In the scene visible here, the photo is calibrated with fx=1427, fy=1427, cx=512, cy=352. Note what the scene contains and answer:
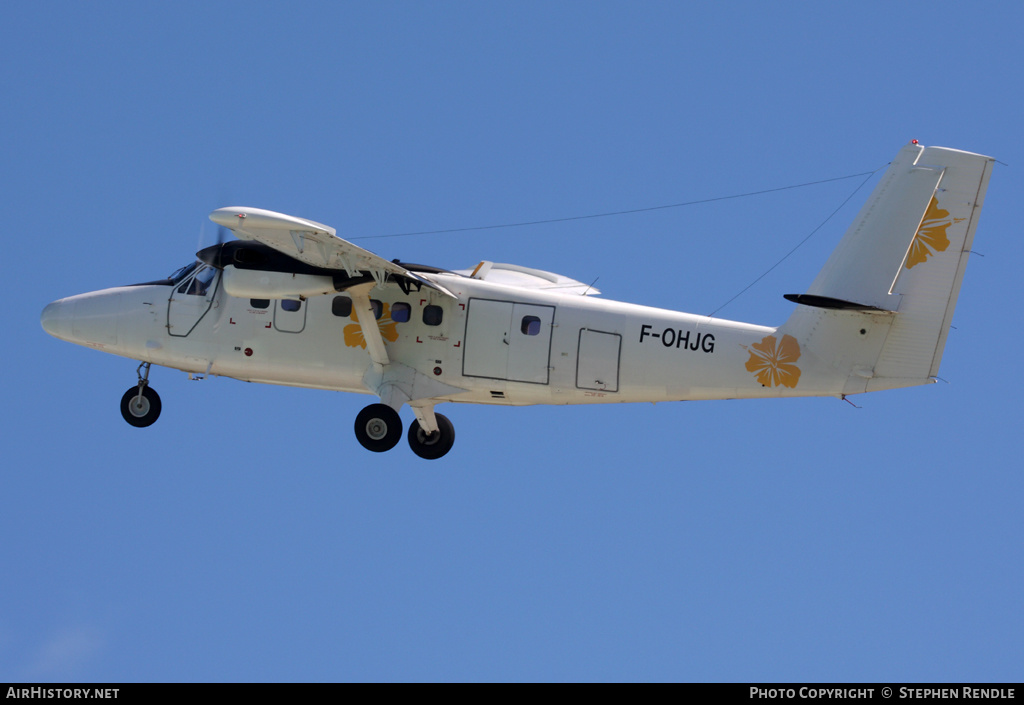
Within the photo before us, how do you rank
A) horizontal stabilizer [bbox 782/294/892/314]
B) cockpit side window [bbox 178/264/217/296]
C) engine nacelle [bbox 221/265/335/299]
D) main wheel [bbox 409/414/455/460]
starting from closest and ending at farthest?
1. horizontal stabilizer [bbox 782/294/892/314]
2. engine nacelle [bbox 221/265/335/299]
3. cockpit side window [bbox 178/264/217/296]
4. main wheel [bbox 409/414/455/460]

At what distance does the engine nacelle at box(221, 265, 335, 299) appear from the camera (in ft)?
75.0

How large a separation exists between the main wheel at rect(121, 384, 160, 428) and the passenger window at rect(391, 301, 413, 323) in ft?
16.3

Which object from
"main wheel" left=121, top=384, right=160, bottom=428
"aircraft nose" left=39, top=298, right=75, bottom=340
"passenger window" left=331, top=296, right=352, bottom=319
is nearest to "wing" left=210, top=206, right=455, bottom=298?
"passenger window" left=331, top=296, right=352, bottom=319

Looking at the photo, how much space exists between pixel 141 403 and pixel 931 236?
14.0m

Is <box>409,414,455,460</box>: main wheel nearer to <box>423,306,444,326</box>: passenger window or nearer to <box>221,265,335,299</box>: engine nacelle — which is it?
<box>423,306,444,326</box>: passenger window

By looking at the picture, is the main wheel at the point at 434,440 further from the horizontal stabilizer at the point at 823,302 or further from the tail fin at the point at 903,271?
the horizontal stabilizer at the point at 823,302

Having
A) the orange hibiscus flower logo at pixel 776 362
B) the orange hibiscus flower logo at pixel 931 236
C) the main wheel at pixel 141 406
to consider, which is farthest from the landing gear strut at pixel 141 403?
the orange hibiscus flower logo at pixel 931 236

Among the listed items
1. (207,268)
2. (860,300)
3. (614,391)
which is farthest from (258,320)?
(860,300)

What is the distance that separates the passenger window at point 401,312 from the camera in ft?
79.5

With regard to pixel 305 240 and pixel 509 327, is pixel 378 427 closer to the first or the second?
pixel 509 327
